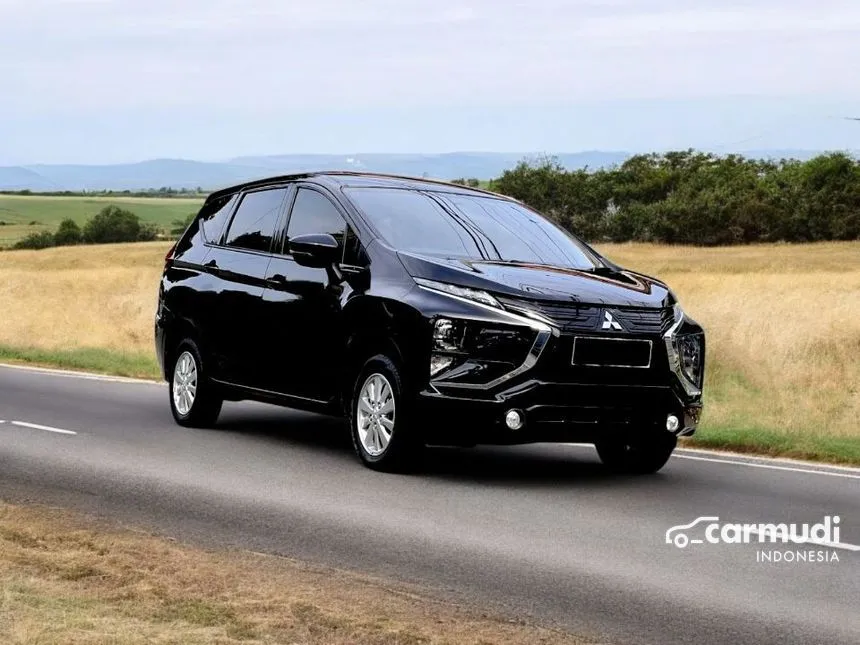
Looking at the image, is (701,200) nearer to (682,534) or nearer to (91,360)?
(91,360)

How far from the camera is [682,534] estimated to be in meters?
8.61

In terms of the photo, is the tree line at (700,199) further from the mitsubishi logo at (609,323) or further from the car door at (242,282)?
the mitsubishi logo at (609,323)

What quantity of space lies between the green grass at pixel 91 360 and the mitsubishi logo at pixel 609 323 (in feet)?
40.7

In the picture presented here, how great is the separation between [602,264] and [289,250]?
2.29 m

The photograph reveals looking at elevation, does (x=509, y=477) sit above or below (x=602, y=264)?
below

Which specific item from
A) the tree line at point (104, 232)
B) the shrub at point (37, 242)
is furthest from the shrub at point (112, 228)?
the shrub at point (37, 242)

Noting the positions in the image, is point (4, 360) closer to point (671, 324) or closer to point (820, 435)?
point (820, 435)

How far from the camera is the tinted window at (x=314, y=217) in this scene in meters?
11.1

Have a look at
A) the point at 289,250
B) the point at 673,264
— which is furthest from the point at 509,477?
the point at 673,264

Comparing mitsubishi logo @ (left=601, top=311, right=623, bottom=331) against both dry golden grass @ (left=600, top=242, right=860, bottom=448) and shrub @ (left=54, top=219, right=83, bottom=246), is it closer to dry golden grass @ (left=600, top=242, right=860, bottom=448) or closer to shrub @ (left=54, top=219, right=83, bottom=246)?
dry golden grass @ (left=600, top=242, right=860, bottom=448)

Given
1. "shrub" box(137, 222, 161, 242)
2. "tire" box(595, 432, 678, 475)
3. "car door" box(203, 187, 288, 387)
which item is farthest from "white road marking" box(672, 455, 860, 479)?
"shrub" box(137, 222, 161, 242)

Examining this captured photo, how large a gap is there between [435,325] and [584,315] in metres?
0.92

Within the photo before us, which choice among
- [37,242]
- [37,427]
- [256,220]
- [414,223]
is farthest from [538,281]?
[37,242]

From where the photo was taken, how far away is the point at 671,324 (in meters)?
10.2
